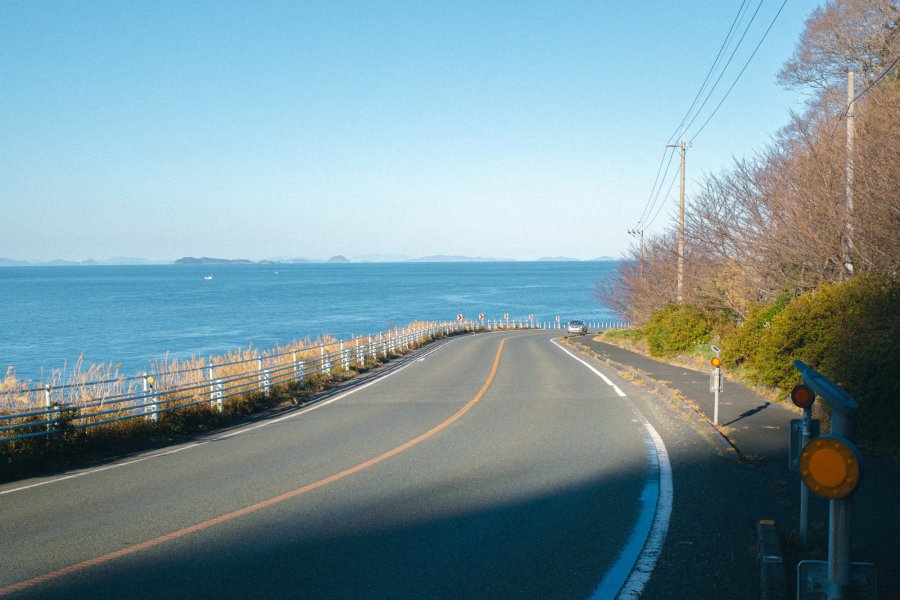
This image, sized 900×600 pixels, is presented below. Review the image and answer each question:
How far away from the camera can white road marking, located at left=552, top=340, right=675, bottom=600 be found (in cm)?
516

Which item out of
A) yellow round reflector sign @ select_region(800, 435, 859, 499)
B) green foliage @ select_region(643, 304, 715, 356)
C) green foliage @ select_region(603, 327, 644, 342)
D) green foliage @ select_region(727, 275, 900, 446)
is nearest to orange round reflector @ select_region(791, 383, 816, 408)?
yellow round reflector sign @ select_region(800, 435, 859, 499)

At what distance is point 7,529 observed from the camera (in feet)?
22.9

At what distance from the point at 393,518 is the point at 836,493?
471 centimetres

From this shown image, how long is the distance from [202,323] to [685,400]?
249 ft

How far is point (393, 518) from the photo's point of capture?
7.05 metres

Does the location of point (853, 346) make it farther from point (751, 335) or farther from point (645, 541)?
point (751, 335)

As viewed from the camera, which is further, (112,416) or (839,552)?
(112,416)

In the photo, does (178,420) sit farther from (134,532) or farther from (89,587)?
(89,587)

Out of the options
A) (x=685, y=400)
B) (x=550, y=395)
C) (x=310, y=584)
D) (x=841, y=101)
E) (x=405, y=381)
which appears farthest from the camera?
(x=841, y=101)

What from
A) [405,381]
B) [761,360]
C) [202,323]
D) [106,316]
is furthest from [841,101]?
[106,316]

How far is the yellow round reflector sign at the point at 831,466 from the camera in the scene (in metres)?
3.10

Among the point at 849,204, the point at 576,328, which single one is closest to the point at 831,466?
the point at 849,204

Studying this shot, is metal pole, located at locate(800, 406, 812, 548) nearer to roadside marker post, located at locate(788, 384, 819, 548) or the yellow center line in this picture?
roadside marker post, located at locate(788, 384, 819, 548)

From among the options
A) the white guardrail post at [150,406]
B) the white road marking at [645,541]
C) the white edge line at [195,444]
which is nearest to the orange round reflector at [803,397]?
the white road marking at [645,541]
